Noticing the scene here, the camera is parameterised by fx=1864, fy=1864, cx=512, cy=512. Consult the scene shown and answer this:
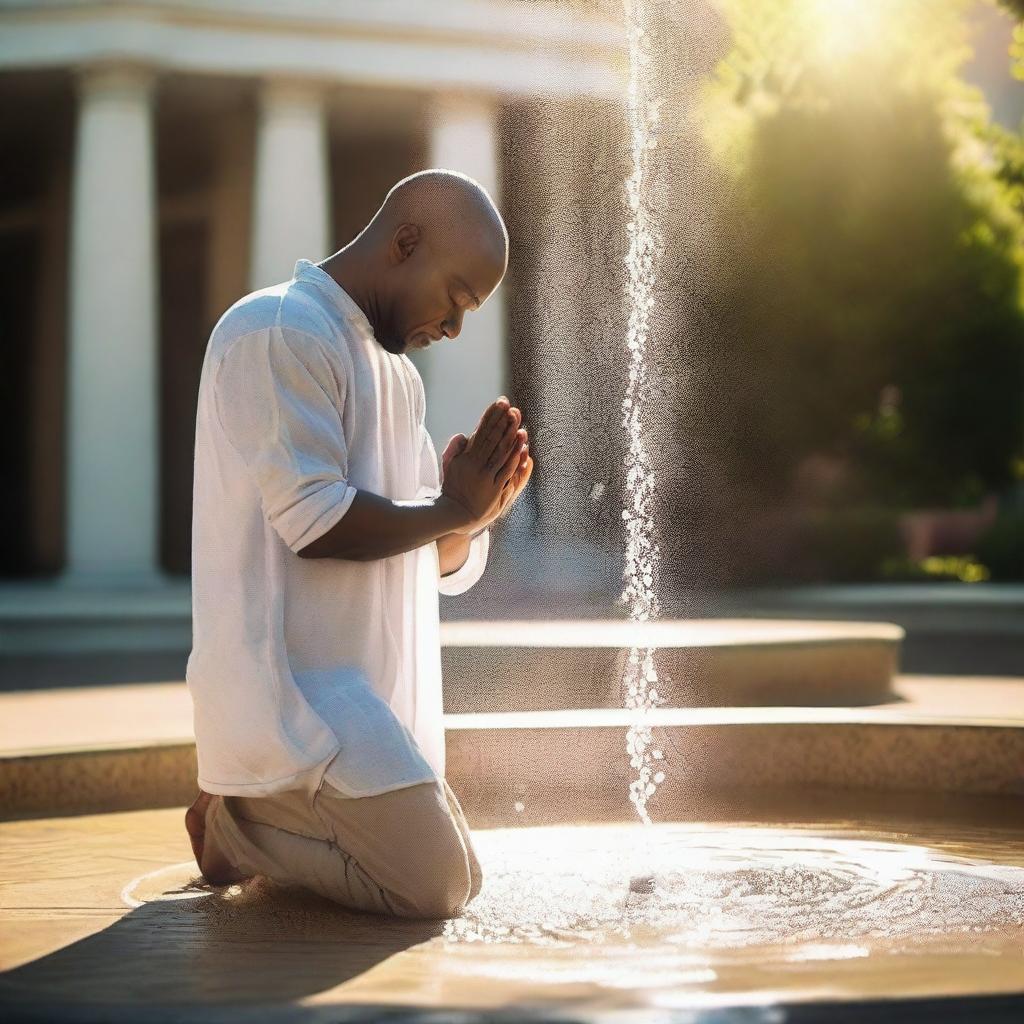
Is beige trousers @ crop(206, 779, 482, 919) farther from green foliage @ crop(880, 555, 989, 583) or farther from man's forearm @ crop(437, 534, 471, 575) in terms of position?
green foliage @ crop(880, 555, 989, 583)

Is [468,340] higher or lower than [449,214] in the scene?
higher

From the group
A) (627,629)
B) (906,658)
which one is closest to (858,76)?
(906,658)

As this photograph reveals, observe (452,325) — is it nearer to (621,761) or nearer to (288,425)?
(288,425)

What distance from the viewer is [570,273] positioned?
771 inches

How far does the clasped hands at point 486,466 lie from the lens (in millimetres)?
4215

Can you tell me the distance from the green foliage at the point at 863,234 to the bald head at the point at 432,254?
794 inches

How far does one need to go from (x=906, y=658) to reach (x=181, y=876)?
1095 cm

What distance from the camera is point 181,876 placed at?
471cm

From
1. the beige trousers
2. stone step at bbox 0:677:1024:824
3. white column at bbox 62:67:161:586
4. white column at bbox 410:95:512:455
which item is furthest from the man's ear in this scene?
white column at bbox 62:67:161:586

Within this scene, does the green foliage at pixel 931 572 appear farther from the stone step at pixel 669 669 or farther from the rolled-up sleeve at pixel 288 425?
the rolled-up sleeve at pixel 288 425

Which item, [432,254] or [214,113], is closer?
[432,254]

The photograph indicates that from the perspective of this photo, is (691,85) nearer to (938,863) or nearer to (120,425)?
(120,425)

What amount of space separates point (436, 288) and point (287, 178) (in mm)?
16694

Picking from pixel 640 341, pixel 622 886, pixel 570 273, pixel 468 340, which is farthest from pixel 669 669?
pixel 468 340
